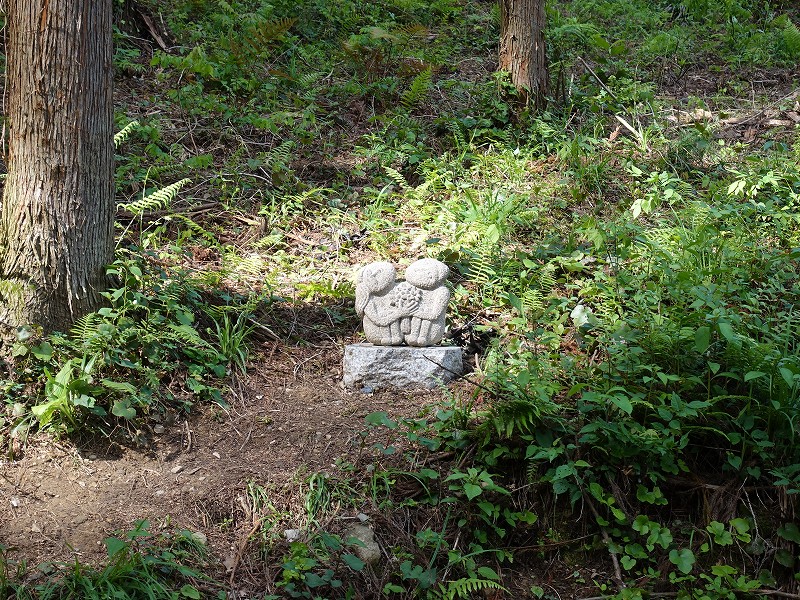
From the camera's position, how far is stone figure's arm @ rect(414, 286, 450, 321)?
5.11 m

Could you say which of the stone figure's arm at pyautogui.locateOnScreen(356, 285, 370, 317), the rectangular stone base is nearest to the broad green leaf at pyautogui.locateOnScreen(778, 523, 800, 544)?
the rectangular stone base

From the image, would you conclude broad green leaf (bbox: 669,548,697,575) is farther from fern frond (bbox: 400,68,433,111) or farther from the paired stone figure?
fern frond (bbox: 400,68,433,111)

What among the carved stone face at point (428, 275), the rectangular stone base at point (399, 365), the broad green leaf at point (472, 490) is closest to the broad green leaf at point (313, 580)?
the broad green leaf at point (472, 490)

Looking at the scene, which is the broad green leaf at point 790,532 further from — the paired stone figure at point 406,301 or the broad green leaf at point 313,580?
the broad green leaf at point 313,580

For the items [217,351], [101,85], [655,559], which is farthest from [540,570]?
[101,85]

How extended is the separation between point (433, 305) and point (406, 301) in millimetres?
184

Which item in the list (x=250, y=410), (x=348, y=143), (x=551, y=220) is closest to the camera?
(x=250, y=410)

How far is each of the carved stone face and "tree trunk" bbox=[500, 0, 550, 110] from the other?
3651 millimetres

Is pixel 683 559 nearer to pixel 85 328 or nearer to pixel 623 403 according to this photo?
pixel 623 403

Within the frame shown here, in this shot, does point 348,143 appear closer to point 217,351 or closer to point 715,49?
point 217,351

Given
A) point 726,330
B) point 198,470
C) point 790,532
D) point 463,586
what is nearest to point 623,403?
point 726,330

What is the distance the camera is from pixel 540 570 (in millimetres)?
4297

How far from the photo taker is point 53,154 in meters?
4.50

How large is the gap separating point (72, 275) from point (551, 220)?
3.91 metres
